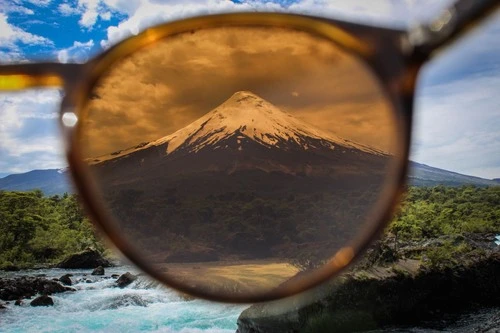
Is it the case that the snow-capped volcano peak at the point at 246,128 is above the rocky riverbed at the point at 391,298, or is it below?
above

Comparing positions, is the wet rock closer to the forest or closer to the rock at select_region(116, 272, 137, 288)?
the rock at select_region(116, 272, 137, 288)

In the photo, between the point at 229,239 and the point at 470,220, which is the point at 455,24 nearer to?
the point at 229,239

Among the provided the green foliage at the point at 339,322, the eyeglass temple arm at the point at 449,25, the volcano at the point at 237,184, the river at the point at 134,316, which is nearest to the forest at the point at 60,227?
the river at the point at 134,316

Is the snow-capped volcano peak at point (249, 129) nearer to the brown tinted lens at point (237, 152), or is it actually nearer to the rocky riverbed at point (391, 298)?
the brown tinted lens at point (237, 152)

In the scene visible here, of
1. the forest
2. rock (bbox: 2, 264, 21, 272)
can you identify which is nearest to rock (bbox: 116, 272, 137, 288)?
the forest

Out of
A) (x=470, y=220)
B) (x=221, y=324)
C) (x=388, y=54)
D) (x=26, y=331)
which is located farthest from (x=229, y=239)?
(x=470, y=220)

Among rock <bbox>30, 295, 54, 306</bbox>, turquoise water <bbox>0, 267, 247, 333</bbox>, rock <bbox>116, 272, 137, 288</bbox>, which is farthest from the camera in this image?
rock <bbox>116, 272, 137, 288</bbox>
